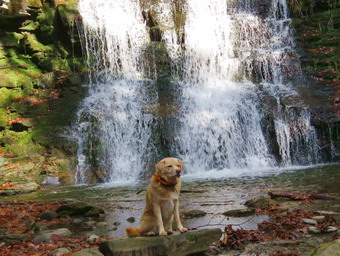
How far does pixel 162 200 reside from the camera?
354cm

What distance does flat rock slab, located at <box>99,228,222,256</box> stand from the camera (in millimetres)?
3189

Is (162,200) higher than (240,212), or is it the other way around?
(162,200)

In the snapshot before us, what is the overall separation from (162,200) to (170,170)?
1.09 ft

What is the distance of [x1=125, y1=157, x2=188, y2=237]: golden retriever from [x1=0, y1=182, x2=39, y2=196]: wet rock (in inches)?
333

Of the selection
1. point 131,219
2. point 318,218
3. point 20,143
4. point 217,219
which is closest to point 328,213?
point 318,218

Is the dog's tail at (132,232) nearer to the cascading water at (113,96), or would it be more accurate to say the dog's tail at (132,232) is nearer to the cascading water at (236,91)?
the cascading water at (236,91)

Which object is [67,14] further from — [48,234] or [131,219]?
[48,234]

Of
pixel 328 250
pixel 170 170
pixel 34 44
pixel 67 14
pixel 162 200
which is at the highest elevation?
pixel 67 14

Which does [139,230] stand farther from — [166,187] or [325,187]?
[325,187]

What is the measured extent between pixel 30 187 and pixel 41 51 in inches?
395

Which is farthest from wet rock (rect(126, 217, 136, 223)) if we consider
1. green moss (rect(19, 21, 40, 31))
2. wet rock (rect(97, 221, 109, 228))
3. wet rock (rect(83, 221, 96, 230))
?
green moss (rect(19, 21, 40, 31))

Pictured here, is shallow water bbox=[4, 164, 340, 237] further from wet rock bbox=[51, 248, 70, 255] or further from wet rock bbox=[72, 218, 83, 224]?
wet rock bbox=[51, 248, 70, 255]

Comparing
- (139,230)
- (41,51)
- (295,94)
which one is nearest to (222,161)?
(295,94)

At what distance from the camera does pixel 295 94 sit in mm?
15891
